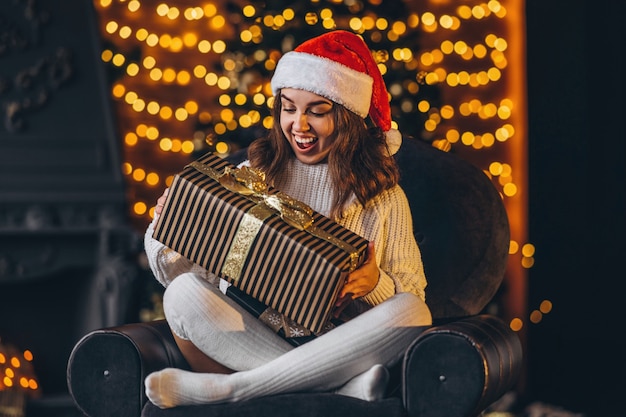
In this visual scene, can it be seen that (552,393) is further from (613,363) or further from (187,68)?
(187,68)

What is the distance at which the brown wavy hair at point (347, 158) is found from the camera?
227 cm

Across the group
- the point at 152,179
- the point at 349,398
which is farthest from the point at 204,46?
the point at 349,398

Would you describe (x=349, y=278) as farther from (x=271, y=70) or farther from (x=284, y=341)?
(x=271, y=70)

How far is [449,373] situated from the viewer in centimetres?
182

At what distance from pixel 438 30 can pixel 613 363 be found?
1.62 m

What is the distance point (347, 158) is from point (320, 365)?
1.85 ft

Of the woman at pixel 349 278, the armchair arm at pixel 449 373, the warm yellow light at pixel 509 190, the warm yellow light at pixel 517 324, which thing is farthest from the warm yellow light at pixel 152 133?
the armchair arm at pixel 449 373

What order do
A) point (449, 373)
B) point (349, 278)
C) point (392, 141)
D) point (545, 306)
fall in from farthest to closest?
1. point (545, 306)
2. point (392, 141)
3. point (349, 278)
4. point (449, 373)

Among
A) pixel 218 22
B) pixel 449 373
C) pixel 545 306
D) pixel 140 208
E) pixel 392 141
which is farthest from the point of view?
pixel 218 22

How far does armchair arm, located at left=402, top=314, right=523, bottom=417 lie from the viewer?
1.80 meters

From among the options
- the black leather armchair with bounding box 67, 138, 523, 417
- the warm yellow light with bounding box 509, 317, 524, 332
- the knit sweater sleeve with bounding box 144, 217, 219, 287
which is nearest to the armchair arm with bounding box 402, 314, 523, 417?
the black leather armchair with bounding box 67, 138, 523, 417

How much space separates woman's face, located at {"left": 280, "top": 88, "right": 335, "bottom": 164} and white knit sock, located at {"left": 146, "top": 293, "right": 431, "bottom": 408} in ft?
1.58

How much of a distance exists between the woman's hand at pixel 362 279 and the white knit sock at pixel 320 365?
5cm

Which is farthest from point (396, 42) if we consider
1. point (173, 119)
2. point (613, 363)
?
point (613, 363)
